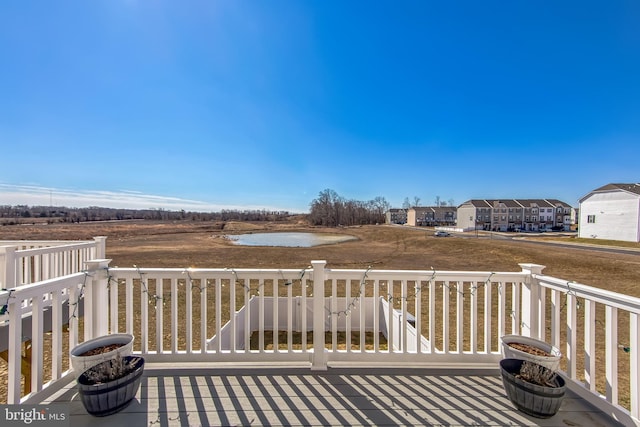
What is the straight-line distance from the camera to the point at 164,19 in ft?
16.0

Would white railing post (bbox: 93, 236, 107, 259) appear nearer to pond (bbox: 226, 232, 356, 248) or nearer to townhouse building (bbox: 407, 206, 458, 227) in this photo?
pond (bbox: 226, 232, 356, 248)

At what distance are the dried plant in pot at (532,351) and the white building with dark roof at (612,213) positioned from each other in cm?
2749

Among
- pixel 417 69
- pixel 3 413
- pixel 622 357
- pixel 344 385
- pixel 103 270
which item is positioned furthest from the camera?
pixel 417 69

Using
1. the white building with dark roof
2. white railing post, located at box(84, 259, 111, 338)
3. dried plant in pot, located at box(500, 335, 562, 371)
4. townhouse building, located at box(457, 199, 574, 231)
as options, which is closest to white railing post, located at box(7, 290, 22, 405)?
white railing post, located at box(84, 259, 111, 338)

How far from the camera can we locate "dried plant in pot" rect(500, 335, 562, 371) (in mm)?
1661

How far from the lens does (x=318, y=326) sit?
2.19 meters

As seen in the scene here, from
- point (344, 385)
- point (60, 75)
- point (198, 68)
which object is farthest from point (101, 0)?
point (344, 385)

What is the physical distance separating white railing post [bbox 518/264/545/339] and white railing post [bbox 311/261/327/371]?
5.98 feet

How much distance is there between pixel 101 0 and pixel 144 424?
6072mm

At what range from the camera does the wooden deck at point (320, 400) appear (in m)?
1.63

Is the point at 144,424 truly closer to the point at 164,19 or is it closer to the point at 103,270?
the point at 103,270

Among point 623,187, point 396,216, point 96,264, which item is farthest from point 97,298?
point 396,216

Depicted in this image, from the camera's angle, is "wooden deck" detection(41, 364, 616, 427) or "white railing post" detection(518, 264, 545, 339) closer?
"wooden deck" detection(41, 364, 616, 427)

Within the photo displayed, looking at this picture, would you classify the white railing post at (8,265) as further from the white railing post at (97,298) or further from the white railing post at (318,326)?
the white railing post at (318,326)
